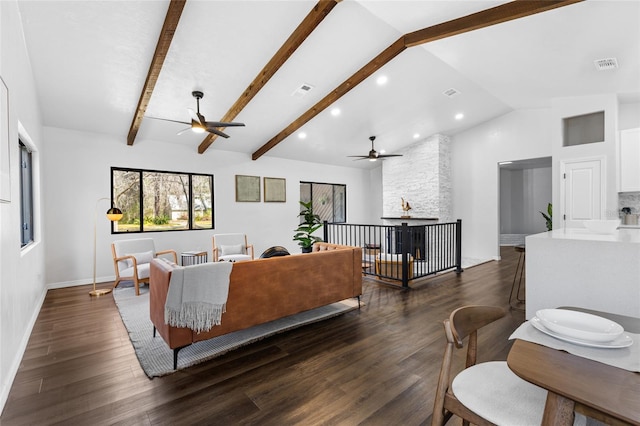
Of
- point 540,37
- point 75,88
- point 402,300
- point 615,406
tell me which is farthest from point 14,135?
point 540,37

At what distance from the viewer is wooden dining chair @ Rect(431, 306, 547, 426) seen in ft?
3.34

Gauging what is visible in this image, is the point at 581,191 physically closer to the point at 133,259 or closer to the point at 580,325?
the point at 580,325

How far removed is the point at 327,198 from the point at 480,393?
8338 mm

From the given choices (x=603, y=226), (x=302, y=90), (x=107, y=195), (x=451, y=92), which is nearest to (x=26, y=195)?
(x=107, y=195)

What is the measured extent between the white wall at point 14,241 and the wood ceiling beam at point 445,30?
156 inches

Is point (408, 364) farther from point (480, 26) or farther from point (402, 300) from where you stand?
point (480, 26)

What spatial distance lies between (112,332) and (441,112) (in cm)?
707

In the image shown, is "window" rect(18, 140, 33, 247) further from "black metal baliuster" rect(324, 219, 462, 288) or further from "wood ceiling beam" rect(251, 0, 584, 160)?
"black metal baliuster" rect(324, 219, 462, 288)

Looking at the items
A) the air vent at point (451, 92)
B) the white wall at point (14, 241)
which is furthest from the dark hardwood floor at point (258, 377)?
the air vent at point (451, 92)

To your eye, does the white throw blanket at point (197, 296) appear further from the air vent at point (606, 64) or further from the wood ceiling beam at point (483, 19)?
the air vent at point (606, 64)

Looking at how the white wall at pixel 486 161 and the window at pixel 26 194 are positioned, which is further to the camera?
the white wall at pixel 486 161

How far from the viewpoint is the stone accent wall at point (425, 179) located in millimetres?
7871

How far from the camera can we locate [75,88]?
416 cm

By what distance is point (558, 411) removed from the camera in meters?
0.80
